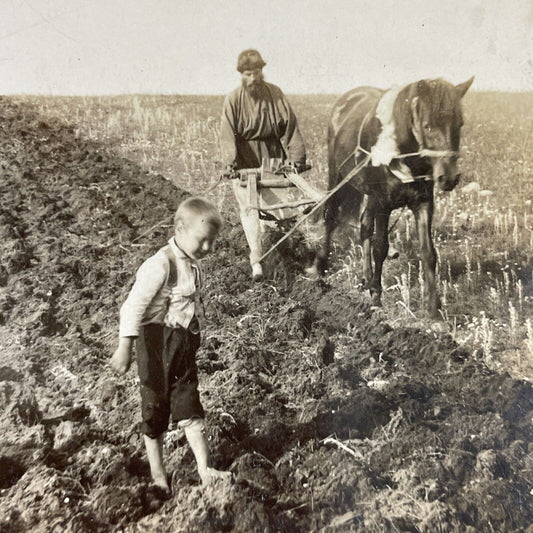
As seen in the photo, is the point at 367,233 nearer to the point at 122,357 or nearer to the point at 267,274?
the point at 267,274

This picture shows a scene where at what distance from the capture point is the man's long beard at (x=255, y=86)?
3.18 metres

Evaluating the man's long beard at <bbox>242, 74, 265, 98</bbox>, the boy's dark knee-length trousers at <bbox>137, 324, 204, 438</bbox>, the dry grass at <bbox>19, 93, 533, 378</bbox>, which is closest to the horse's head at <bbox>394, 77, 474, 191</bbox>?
the dry grass at <bbox>19, 93, 533, 378</bbox>

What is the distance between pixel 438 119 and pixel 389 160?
0.42 m

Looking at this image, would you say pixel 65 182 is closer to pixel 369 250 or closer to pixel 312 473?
pixel 369 250

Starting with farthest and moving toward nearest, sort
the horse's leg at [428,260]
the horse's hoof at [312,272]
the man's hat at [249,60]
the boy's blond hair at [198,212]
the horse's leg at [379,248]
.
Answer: the horse's hoof at [312,272] → the horse's leg at [379,248] → the horse's leg at [428,260] → the man's hat at [249,60] → the boy's blond hair at [198,212]

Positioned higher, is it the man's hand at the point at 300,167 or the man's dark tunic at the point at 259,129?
the man's dark tunic at the point at 259,129

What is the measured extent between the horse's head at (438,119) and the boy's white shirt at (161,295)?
1.72m

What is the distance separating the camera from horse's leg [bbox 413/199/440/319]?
10.9 feet

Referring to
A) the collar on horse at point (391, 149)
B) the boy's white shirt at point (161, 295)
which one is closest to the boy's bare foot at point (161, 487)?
the boy's white shirt at point (161, 295)

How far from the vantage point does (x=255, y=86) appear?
320 centimetres

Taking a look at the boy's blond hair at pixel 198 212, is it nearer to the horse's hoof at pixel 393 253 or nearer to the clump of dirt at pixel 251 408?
the clump of dirt at pixel 251 408

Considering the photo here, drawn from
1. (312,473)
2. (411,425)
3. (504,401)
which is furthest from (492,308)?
(312,473)

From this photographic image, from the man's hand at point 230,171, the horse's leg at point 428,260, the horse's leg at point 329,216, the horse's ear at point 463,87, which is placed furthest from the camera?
the horse's leg at point 329,216

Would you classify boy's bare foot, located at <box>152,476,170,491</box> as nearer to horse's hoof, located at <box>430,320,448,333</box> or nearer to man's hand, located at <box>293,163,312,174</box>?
horse's hoof, located at <box>430,320,448,333</box>
